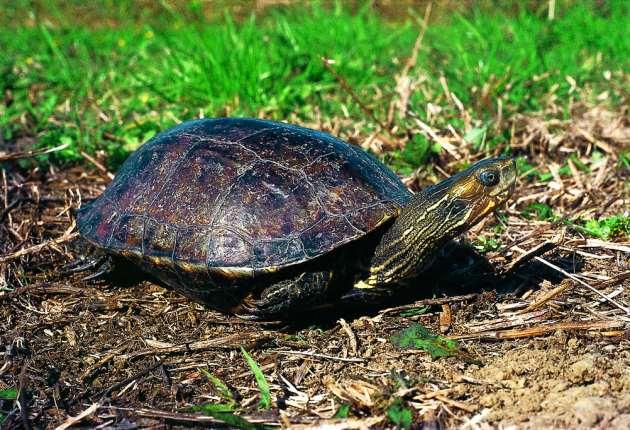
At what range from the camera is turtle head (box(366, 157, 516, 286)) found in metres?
3.22

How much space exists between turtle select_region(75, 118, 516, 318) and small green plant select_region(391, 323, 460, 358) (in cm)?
27

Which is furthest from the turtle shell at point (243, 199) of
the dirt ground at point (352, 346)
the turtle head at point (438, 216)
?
the dirt ground at point (352, 346)

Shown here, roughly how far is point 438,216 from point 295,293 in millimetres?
733

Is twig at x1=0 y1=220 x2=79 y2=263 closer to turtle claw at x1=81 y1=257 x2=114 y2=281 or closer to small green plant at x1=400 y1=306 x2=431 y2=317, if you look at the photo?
turtle claw at x1=81 y1=257 x2=114 y2=281

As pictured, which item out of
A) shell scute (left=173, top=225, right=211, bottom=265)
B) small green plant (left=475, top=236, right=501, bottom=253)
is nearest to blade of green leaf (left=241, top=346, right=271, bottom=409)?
shell scute (left=173, top=225, right=211, bottom=265)

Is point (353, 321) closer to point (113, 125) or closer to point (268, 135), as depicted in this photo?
point (268, 135)

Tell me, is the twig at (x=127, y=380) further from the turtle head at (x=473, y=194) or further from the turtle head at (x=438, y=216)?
the turtle head at (x=473, y=194)

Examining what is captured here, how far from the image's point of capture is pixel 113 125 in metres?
6.02

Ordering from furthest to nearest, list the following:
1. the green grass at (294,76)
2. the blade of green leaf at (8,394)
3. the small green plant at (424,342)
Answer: the green grass at (294,76) < the small green plant at (424,342) < the blade of green leaf at (8,394)

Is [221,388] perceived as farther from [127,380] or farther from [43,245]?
[43,245]

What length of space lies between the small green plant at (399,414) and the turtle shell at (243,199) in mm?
770

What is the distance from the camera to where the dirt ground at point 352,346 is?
2.69m

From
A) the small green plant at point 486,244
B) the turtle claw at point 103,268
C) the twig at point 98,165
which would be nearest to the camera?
the turtle claw at point 103,268

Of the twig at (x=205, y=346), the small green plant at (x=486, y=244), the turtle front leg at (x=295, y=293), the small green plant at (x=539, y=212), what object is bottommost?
the twig at (x=205, y=346)
